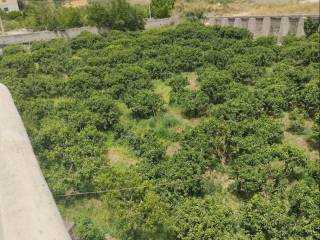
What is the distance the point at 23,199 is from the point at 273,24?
3170 centimetres

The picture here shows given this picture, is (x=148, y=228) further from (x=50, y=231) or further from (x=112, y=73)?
(x=112, y=73)

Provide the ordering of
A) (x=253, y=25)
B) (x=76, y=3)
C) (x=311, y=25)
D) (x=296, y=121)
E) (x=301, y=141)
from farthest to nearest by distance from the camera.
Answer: (x=76, y=3)
(x=253, y=25)
(x=311, y=25)
(x=296, y=121)
(x=301, y=141)

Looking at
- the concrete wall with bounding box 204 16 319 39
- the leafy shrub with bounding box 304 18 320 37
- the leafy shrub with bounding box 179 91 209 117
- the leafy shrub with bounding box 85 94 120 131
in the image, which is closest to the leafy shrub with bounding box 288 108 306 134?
the leafy shrub with bounding box 179 91 209 117

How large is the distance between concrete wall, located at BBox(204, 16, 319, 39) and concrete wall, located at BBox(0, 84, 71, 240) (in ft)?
97.1

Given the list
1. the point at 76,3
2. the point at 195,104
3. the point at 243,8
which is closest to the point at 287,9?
the point at 243,8

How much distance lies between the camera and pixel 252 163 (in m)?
14.0

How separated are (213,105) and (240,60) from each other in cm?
570

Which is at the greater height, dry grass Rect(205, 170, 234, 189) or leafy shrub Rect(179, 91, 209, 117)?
leafy shrub Rect(179, 91, 209, 117)

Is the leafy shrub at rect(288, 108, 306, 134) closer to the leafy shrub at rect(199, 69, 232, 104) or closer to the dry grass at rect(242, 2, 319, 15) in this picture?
the leafy shrub at rect(199, 69, 232, 104)

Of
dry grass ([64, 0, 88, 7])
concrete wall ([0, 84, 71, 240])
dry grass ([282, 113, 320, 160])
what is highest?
concrete wall ([0, 84, 71, 240])

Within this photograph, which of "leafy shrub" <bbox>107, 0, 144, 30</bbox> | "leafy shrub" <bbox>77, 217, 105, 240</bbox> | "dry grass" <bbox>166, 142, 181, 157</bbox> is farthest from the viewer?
"leafy shrub" <bbox>107, 0, 144, 30</bbox>

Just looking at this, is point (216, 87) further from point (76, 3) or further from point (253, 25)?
point (76, 3)

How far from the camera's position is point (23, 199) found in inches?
190

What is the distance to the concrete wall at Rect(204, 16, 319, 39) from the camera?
104 ft
